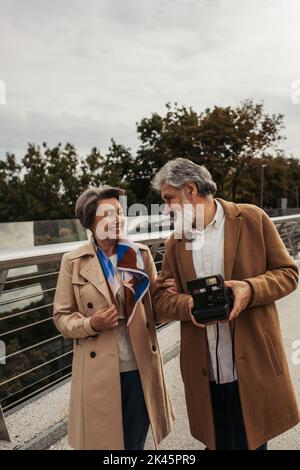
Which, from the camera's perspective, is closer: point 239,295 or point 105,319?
point 239,295

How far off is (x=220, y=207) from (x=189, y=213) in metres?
0.17

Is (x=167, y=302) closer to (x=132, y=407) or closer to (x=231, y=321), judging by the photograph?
(x=231, y=321)

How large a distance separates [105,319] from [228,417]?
743 millimetres

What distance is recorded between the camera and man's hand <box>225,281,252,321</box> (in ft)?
6.22

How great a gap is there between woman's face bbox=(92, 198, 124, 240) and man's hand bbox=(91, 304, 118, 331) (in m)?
0.36

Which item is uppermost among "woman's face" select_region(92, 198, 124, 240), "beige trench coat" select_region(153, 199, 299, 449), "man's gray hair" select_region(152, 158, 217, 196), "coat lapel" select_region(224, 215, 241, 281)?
"man's gray hair" select_region(152, 158, 217, 196)

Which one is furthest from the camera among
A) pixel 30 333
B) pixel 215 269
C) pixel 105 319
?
pixel 30 333

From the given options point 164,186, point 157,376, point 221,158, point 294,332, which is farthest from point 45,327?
point 221,158

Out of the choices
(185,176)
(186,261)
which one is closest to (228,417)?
(186,261)

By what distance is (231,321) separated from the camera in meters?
2.09

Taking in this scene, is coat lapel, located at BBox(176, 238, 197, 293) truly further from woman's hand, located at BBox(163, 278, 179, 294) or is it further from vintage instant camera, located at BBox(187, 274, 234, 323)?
vintage instant camera, located at BBox(187, 274, 234, 323)

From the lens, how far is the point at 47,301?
3588 mm

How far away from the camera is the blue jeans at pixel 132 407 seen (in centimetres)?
216

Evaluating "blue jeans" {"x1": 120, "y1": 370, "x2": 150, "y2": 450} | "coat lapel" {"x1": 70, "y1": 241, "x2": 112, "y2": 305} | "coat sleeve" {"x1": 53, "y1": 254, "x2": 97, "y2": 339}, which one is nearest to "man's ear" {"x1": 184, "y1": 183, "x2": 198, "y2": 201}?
"coat lapel" {"x1": 70, "y1": 241, "x2": 112, "y2": 305}
